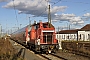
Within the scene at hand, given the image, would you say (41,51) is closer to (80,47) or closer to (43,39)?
(43,39)

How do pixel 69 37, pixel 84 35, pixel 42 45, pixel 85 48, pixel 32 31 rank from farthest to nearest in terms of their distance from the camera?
pixel 69 37, pixel 84 35, pixel 85 48, pixel 32 31, pixel 42 45

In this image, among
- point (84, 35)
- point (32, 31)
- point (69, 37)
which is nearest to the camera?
point (32, 31)

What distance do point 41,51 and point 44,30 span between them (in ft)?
8.47

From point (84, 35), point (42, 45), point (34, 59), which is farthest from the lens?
point (84, 35)

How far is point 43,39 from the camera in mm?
22359

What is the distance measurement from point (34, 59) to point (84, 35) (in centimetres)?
4604

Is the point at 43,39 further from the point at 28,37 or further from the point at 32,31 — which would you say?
the point at 28,37

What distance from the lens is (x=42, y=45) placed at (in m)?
21.4

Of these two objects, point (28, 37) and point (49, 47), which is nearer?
point (49, 47)

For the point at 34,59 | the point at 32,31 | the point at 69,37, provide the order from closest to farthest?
the point at 34,59 < the point at 32,31 < the point at 69,37

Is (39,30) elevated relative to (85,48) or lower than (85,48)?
elevated

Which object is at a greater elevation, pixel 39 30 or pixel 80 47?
pixel 39 30

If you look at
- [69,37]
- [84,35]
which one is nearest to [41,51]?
[84,35]

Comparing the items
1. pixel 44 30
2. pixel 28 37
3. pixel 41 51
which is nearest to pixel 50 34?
pixel 44 30
